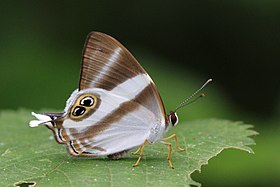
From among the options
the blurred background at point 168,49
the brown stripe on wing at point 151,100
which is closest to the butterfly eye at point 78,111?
the brown stripe on wing at point 151,100

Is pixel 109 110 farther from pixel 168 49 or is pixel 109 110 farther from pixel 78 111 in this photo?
pixel 168 49

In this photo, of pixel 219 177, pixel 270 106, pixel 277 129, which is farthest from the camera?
pixel 270 106

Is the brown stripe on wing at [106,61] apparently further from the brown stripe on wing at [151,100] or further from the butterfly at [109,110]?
the brown stripe on wing at [151,100]

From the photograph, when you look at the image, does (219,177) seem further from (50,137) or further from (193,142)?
(50,137)

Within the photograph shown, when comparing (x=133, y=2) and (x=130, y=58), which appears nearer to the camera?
(x=130, y=58)

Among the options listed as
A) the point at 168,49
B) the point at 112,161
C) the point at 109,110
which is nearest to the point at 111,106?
the point at 109,110

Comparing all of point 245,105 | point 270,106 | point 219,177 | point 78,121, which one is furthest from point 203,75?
point 78,121
